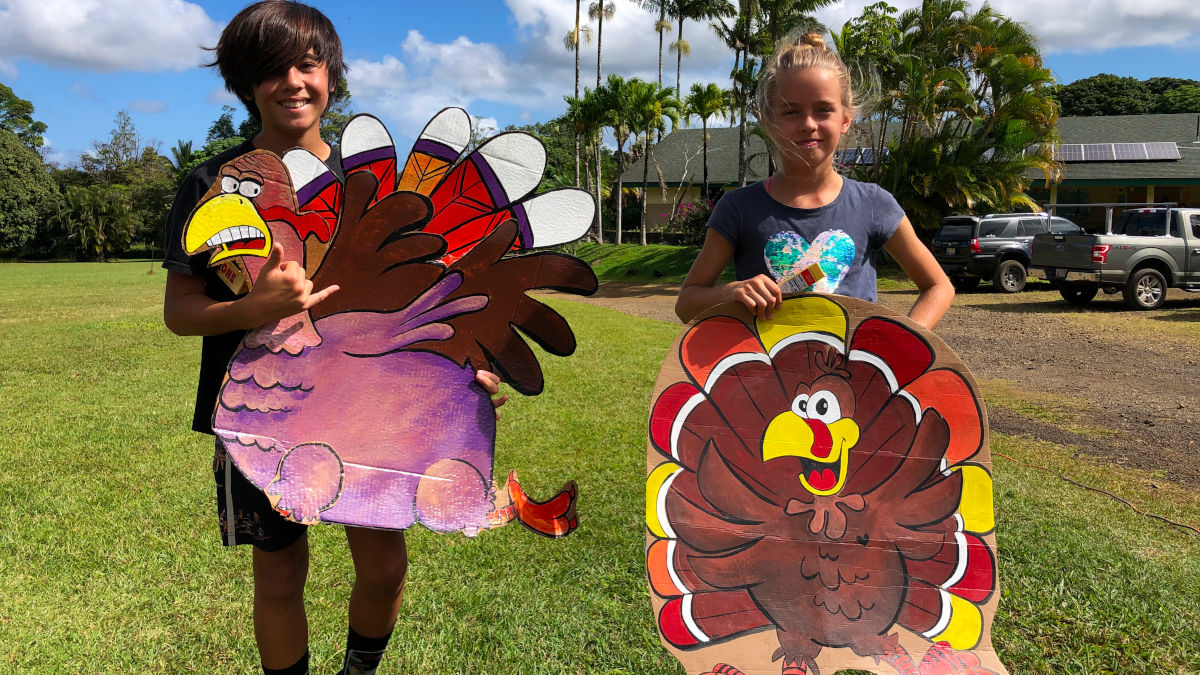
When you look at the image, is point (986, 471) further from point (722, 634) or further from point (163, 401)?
point (163, 401)

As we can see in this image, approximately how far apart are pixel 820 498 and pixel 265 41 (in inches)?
58.7

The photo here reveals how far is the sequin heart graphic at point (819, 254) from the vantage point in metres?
1.75

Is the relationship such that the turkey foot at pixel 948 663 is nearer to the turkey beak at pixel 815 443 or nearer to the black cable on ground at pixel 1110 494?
the turkey beak at pixel 815 443

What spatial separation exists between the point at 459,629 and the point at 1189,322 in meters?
12.2

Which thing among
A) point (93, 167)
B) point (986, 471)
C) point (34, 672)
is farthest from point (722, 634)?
point (93, 167)

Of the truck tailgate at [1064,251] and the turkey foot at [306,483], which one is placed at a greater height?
the truck tailgate at [1064,251]

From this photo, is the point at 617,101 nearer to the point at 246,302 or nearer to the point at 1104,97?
the point at 246,302

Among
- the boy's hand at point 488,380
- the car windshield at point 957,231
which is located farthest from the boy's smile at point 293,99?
Answer: the car windshield at point 957,231

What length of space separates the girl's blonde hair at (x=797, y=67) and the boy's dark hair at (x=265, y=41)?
1016mm

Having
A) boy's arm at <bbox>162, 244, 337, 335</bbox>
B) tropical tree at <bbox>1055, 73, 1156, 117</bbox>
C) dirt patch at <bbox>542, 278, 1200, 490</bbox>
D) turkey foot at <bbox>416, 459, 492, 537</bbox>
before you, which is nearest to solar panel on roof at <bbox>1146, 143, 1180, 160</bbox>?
dirt patch at <bbox>542, 278, 1200, 490</bbox>

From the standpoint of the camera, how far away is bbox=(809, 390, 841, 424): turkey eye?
158cm

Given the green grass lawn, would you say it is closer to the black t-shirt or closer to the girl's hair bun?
the black t-shirt

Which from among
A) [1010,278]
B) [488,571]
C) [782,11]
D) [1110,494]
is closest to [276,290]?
[488,571]

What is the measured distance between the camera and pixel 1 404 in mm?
6152
